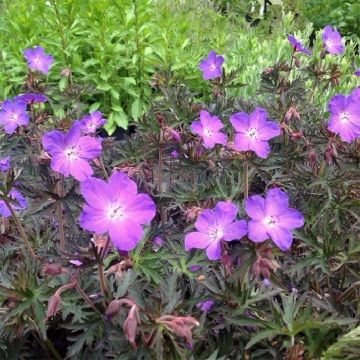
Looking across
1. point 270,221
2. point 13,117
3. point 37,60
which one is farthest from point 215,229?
point 37,60

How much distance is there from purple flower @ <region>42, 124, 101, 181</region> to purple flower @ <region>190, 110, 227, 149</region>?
0.42 m

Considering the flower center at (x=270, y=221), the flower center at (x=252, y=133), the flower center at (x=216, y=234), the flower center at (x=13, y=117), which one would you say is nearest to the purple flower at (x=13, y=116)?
the flower center at (x=13, y=117)

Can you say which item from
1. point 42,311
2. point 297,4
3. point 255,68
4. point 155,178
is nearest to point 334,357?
point 42,311

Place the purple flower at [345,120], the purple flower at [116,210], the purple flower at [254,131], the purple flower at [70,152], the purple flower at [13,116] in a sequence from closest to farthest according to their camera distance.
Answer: the purple flower at [116,210] → the purple flower at [70,152] → the purple flower at [254,131] → the purple flower at [345,120] → the purple flower at [13,116]

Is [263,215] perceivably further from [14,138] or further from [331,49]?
[331,49]

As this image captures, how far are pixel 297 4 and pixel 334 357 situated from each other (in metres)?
4.88

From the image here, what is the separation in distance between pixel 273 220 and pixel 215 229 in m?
0.13

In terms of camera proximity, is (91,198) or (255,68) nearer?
(91,198)

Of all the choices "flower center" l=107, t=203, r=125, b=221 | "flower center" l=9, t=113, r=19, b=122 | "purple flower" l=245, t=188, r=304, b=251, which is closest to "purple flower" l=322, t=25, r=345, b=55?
"flower center" l=9, t=113, r=19, b=122

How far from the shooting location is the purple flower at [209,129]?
1.56m

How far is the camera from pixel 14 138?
1.76 metres

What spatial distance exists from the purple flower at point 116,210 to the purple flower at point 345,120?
704 millimetres

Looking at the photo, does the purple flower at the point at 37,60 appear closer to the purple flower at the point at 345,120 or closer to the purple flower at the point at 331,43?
the purple flower at the point at 331,43

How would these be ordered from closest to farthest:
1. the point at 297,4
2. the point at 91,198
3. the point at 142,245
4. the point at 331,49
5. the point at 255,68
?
1. the point at 91,198
2. the point at 142,245
3. the point at 331,49
4. the point at 255,68
5. the point at 297,4
